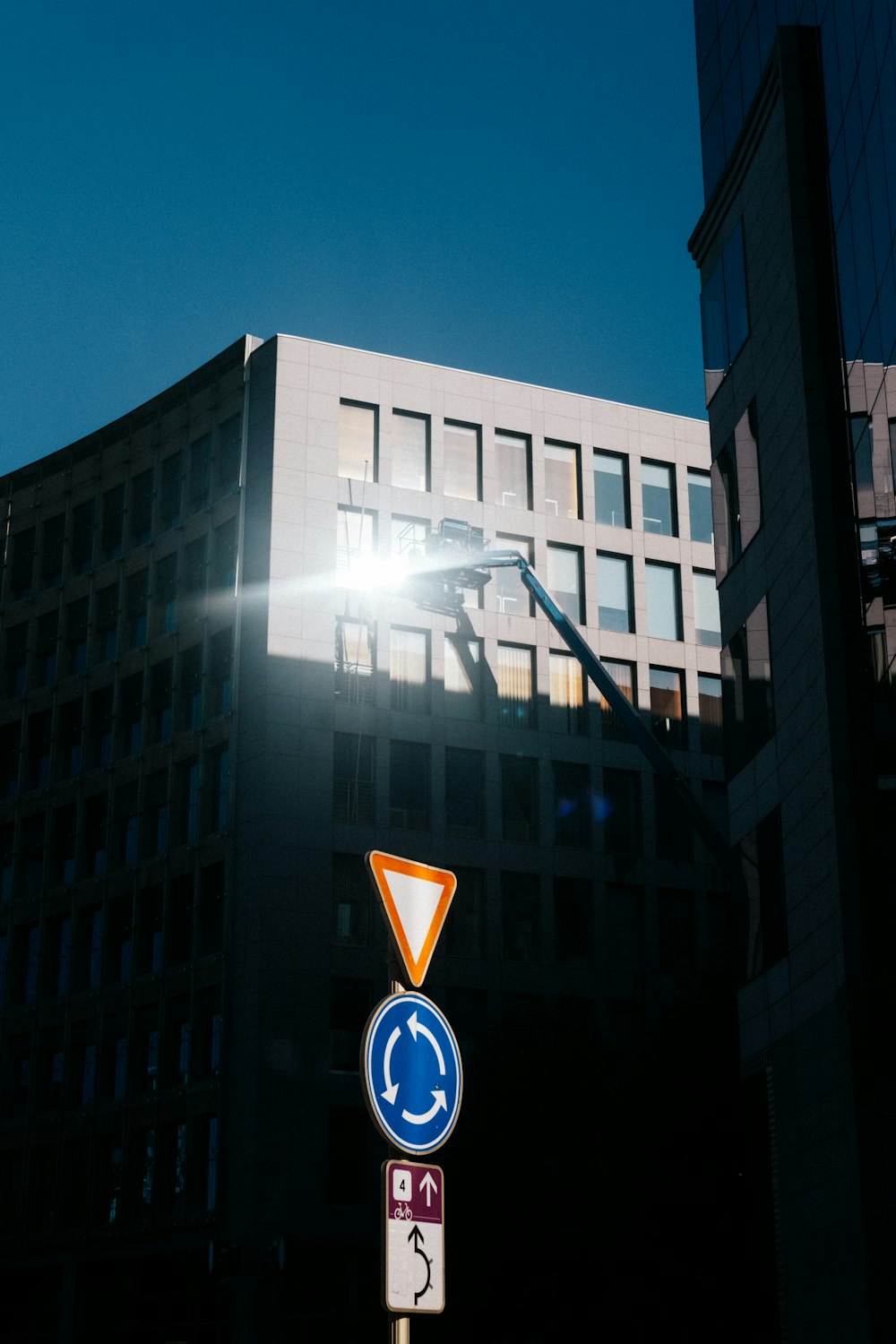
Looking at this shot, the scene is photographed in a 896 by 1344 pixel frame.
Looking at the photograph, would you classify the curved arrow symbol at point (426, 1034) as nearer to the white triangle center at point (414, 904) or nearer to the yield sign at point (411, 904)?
the yield sign at point (411, 904)

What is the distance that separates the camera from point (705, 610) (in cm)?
5719

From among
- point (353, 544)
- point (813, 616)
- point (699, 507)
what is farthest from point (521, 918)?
point (813, 616)

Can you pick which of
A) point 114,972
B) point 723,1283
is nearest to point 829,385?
point 723,1283

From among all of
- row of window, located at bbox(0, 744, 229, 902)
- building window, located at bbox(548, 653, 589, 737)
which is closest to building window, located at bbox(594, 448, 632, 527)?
building window, located at bbox(548, 653, 589, 737)

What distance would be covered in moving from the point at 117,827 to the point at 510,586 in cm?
1446

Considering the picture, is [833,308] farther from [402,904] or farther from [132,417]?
[132,417]

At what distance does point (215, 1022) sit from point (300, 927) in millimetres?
3781

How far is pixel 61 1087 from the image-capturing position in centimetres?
5284

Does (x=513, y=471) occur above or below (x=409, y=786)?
above

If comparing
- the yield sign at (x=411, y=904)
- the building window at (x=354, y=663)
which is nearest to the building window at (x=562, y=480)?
the building window at (x=354, y=663)

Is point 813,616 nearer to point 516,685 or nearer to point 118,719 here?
point 516,685

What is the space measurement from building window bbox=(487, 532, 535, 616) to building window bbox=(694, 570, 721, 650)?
6.07m

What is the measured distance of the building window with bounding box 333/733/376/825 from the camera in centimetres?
4997

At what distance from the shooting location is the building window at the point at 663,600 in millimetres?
56406
